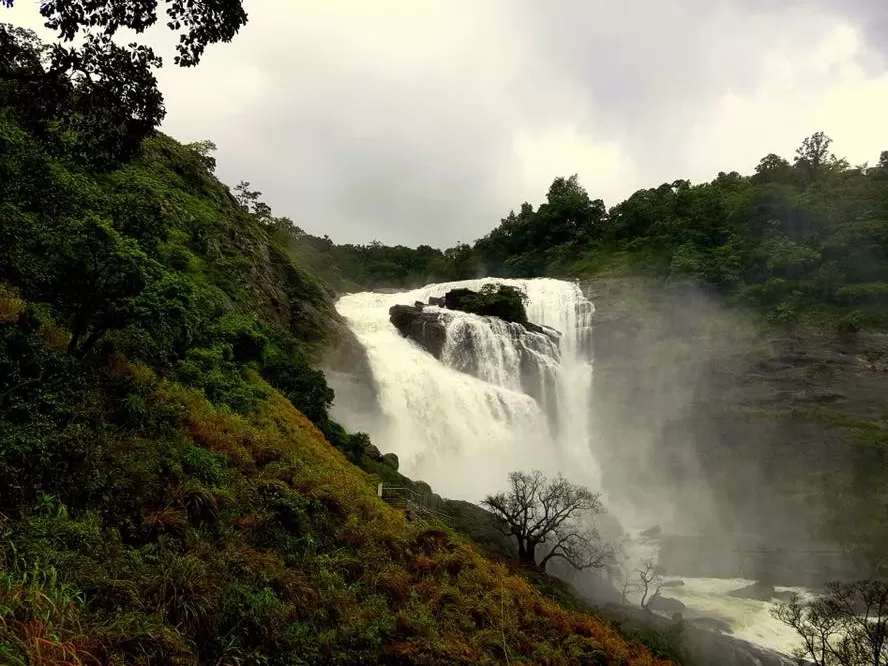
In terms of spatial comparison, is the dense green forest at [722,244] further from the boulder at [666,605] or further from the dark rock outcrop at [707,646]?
the dark rock outcrop at [707,646]

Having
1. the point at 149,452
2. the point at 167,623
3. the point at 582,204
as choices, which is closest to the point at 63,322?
the point at 149,452

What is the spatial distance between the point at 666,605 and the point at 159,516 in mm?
24867

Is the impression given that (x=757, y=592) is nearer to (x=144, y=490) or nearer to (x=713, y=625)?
(x=713, y=625)

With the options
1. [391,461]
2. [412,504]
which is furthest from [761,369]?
[412,504]

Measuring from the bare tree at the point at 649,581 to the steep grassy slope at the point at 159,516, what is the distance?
12.5m

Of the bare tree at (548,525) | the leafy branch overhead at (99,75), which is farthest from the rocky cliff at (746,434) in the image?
the leafy branch overhead at (99,75)

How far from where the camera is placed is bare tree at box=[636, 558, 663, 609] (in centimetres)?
2672

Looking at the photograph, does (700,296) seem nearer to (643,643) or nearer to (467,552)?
(643,643)

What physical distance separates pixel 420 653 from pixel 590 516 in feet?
90.7

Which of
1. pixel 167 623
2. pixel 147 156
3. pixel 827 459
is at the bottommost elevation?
pixel 167 623

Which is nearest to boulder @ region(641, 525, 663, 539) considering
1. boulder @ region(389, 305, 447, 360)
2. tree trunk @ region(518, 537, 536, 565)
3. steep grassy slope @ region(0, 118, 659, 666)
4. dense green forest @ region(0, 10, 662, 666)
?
tree trunk @ region(518, 537, 536, 565)

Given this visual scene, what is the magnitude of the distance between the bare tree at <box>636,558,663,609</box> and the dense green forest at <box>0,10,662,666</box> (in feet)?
45.0

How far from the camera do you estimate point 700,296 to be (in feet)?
180

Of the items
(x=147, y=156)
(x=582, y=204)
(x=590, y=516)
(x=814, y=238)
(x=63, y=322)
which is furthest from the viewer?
(x=582, y=204)
